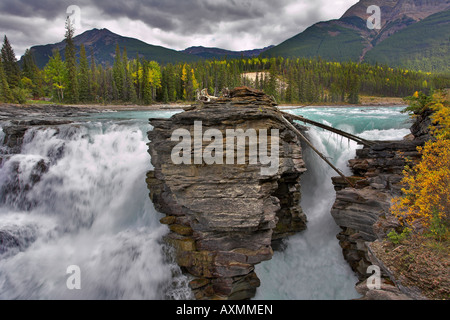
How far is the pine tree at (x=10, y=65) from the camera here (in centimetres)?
5839

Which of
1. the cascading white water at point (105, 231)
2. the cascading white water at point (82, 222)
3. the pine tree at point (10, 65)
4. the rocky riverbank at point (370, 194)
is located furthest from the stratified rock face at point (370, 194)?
the pine tree at point (10, 65)

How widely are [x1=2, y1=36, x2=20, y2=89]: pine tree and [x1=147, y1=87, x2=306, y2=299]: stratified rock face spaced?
234 feet

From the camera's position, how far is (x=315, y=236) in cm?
1240

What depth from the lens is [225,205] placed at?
9328 millimetres

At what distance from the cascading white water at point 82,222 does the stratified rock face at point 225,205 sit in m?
1.36

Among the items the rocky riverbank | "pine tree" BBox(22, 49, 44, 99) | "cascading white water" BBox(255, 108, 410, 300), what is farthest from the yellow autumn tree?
"pine tree" BBox(22, 49, 44, 99)

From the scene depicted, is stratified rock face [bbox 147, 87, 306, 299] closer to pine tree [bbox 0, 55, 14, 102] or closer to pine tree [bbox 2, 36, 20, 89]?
pine tree [bbox 0, 55, 14, 102]

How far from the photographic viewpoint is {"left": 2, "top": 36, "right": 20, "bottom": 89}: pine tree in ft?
192

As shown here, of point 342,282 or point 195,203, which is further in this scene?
point 342,282

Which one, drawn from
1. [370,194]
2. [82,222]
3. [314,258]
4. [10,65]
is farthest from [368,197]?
[10,65]
